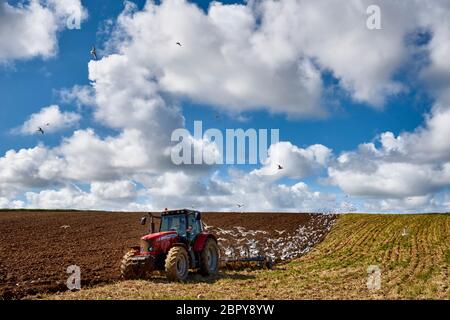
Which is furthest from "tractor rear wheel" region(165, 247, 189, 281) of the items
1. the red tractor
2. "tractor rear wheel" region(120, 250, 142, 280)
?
"tractor rear wheel" region(120, 250, 142, 280)

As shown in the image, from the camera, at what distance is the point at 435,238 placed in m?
34.9

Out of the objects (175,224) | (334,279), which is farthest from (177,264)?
(334,279)

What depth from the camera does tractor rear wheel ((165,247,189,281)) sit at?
16.5 m

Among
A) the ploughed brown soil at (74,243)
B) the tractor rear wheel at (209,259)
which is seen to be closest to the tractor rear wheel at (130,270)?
the ploughed brown soil at (74,243)

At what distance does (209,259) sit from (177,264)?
3.07 m

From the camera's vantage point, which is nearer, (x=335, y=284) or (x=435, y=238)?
(x=335, y=284)

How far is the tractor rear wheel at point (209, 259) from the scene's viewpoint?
62.3ft

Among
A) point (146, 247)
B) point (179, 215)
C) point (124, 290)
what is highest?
point (179, 215)

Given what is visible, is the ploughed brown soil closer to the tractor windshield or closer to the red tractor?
the red tractor

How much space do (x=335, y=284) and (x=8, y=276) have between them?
1292 cm

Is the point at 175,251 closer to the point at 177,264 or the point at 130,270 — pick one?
the point at 177,264
